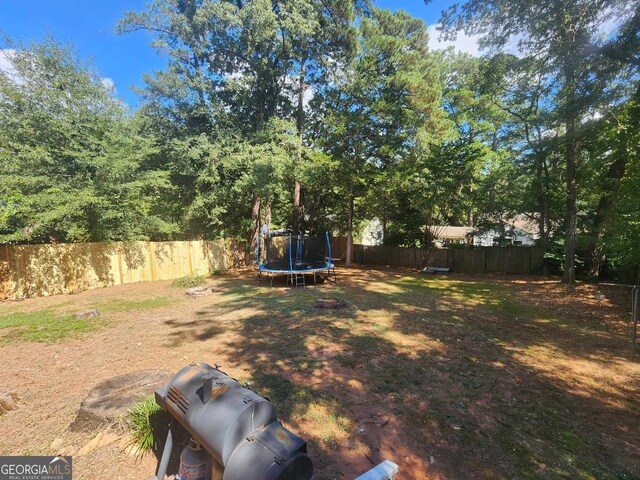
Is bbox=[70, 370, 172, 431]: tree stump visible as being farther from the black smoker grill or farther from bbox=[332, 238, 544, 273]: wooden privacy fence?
bbox=[332, 238, 544, 273]: wooden privacy fence

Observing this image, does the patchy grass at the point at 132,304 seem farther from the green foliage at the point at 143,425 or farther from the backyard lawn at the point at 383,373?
the green foliage at the point at 143,425

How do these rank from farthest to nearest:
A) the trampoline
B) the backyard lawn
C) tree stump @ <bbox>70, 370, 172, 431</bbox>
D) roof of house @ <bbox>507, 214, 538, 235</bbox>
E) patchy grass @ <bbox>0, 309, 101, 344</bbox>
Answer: roof of house @ <bbox>507, 214, 538, 235</bbox>
the trampoline
patchy grass @ <bbox>0, 309, 101, 344</bbox>
tree stump @ <bbox>70, 370, 172, 431</bbox>
the backyard lawn

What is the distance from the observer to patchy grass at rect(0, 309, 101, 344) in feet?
16.5

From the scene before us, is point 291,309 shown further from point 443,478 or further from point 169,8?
point 169,8

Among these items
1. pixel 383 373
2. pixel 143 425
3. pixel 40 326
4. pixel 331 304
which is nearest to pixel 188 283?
pixel 40 326

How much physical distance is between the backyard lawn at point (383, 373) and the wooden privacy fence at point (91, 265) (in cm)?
99

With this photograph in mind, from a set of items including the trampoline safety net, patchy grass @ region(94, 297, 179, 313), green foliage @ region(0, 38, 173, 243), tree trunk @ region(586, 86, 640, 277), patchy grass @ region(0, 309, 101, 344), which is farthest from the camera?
the trampoline safety net

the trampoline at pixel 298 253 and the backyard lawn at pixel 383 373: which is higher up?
the trampoline at pixel 298 253

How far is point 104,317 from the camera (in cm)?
627

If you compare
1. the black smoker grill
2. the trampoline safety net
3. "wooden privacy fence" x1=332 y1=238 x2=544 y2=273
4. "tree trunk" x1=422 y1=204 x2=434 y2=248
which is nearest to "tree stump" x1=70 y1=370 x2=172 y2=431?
the black smoker grill

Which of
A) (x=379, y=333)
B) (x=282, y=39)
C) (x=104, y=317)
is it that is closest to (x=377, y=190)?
(x=282, y=39)

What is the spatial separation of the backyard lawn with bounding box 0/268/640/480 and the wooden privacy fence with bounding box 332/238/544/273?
5502mm

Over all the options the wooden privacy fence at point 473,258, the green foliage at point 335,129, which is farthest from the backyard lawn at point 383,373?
the wooden privacy fence at point 473,258

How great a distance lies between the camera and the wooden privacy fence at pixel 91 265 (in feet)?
26.1
